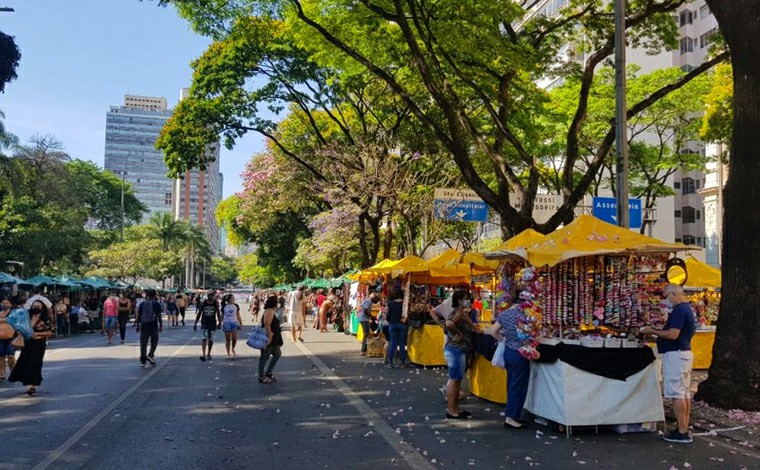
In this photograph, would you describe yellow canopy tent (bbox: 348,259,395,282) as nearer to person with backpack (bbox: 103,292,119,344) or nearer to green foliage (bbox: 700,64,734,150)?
person with backpack (bbox: 103,292,119,344)

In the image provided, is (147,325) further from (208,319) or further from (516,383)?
(516,383)

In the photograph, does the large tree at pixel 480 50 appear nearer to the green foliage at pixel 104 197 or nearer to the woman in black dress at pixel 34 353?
the woman in black dress at pixel 34 353

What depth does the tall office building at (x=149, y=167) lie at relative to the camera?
157 m

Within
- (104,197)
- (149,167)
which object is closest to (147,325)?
(104,197)

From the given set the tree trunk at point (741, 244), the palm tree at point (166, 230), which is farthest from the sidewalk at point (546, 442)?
the palm tree at point (166, 230)

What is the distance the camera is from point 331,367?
14070 mm

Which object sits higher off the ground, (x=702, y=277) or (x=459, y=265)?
(x=459, y=265)

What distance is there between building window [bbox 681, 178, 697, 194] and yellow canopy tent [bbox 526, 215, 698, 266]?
47.1 meters

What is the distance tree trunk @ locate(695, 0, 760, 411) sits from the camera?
861 cm

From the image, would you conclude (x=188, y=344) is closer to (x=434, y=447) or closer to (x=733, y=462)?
(x=434, y=447)

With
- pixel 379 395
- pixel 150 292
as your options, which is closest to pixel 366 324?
pixel 150 292

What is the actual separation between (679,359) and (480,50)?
854 cm

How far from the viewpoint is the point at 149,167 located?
16412 cm

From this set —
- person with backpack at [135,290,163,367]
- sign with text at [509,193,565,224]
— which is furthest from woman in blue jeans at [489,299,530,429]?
sign with text at [509,193,565,224]
